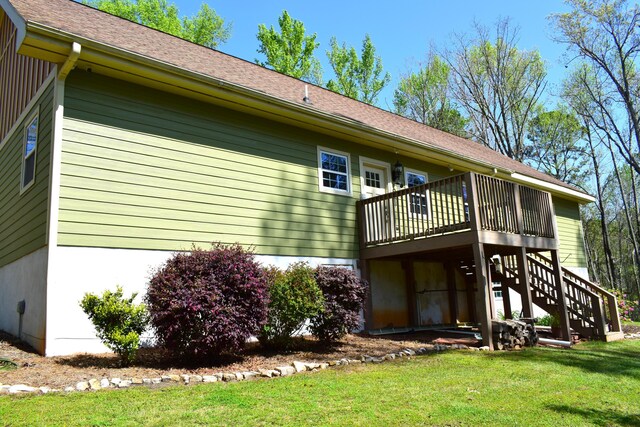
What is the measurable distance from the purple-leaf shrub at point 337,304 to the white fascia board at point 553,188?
29.0 feet

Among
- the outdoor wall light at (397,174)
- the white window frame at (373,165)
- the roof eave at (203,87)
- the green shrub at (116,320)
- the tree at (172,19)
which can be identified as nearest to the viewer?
the green shrub at (116,320)

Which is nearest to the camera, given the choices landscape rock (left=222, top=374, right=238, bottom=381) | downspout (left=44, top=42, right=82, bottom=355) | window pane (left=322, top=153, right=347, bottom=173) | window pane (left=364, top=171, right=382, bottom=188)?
landscape rock (left=222, top=374, right=238, bottom=381)

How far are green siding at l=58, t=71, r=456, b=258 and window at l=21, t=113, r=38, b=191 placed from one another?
1.36m

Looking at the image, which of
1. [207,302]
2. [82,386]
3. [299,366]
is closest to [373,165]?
[299,366]

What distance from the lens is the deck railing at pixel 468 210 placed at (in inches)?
329

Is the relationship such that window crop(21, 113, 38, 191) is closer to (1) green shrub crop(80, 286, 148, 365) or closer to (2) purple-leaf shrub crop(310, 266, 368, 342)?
(1) green shrub crop(80, 286, 148, 365)

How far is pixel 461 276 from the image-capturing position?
12555mm

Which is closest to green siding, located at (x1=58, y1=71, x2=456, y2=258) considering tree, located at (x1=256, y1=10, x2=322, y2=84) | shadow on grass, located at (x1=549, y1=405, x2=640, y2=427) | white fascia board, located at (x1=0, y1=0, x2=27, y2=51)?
white fascia board, located at (x1=0, y1=0, x2=27, y2=51)

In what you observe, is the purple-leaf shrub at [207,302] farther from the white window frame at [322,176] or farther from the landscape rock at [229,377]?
the white window frame at [322,176]

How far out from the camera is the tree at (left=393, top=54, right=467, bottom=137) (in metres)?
27.2

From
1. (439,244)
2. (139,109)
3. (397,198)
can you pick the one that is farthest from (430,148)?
(139,109)

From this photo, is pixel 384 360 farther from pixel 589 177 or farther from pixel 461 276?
pixel 589 177

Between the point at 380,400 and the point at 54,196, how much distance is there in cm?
506

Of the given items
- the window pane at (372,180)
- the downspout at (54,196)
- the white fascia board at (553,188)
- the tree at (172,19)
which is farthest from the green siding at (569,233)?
the tree at (172,19)
